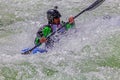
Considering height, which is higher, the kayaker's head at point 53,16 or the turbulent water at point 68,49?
the kayaker's head at point 53,16

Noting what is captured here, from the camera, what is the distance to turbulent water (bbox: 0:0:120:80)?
6648 millimetres

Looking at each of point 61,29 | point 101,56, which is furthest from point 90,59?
point 61,29

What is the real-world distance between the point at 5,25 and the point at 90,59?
3.75 meters

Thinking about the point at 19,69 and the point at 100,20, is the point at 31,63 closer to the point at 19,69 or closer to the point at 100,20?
the point at 19,69

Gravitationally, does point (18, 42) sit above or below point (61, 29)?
below

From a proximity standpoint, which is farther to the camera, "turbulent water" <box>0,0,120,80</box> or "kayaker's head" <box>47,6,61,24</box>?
"kayaker's head" <box>47,6,61,24</box>

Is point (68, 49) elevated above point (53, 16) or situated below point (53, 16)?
below

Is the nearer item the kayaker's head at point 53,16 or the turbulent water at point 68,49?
the turbulent water at point 68,49

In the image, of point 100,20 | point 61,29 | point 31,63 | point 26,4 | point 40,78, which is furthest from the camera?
point 26,4

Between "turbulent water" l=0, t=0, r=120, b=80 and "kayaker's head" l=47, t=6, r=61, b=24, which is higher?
"kayaker's head" l=47, t=6, r=61, b=24

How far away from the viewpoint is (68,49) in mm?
7637

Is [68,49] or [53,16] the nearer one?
[68,49]

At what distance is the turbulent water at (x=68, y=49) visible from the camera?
665cm

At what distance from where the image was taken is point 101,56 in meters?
7.17
